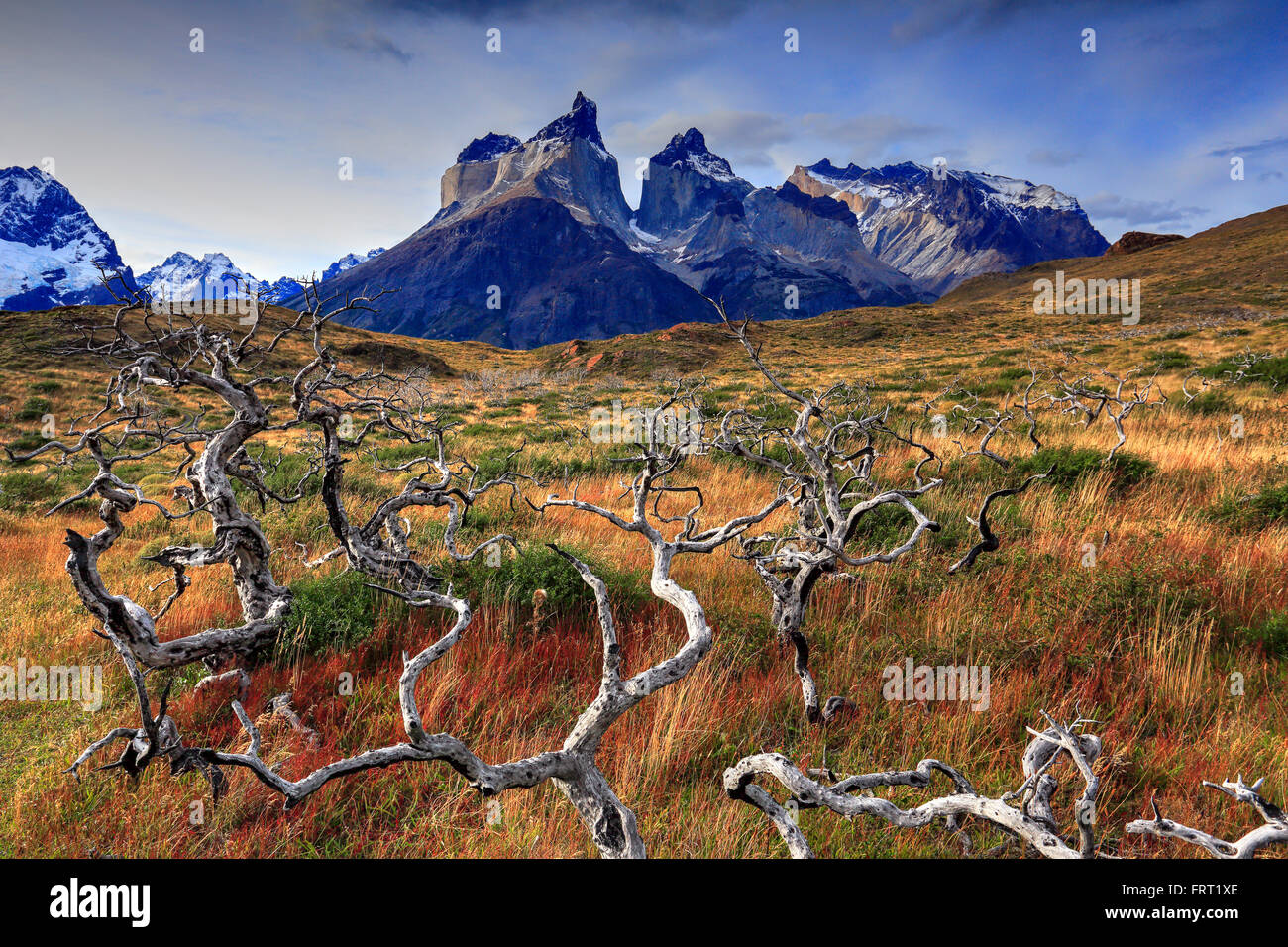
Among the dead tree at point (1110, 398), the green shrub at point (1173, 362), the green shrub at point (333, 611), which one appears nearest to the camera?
the green shrub at point (333, 611)

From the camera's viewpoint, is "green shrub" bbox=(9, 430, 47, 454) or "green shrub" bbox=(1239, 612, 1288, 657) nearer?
"green shrub" bbox=(1239, 612, 1288, 657)

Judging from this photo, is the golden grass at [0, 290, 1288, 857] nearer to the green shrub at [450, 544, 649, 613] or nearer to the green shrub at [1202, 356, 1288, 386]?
the green shrub at [450, 544, 649, 613]

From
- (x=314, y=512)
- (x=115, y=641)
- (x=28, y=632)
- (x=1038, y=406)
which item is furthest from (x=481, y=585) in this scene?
(x=1038, y=406)

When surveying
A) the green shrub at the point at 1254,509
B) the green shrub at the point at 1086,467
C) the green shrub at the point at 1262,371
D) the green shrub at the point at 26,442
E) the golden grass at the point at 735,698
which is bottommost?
the golden grass at the point at 735,698

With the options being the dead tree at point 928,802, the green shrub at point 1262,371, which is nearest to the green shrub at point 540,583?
the dead tree at point 928,802

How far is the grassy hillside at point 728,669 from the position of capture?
8.38ft

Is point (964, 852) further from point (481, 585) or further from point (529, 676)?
point (481, 585)

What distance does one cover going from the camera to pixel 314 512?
25.1ft

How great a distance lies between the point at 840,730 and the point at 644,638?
5.32 ft

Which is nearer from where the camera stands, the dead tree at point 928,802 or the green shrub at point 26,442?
the dead tree at point 928,802

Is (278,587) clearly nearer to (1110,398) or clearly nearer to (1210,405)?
(1110,398)

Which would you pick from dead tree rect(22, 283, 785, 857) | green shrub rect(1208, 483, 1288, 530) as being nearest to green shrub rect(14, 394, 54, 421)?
dead tree rect(22, 283, 785, 857)

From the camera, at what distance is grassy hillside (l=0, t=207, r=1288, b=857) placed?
2553 mm

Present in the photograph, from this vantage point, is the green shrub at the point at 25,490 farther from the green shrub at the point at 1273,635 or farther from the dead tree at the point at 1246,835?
the green shrub at the point at 1273,635
